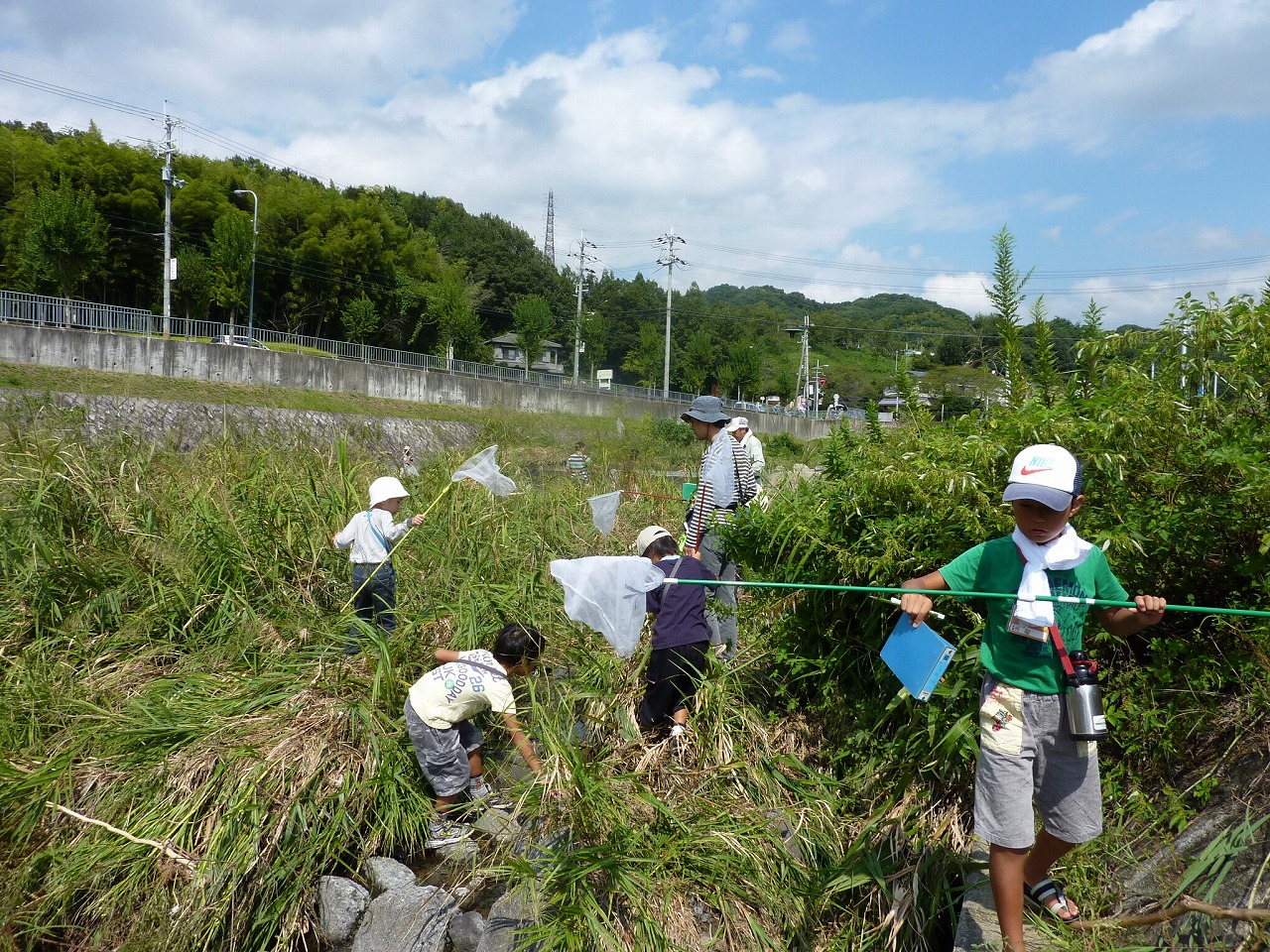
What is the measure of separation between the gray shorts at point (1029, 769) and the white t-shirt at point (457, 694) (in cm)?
217

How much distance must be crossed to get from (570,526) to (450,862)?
2983mm

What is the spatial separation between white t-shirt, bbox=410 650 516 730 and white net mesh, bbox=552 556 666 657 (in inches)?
27.7

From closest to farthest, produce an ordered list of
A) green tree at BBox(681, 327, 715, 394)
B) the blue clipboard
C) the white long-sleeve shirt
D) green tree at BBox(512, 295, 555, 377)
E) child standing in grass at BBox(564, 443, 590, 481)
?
the blue clipboard, the white long-sleeve shirt, child standing in grass at BBox(564, 443, 590, 481), green tree at BBox(512, 295, 555, 377), green tree at BBox(681, 327, 715, 394)

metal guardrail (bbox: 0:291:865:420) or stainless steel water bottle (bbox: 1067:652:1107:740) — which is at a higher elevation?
metal guardrail (bbox: 0:291:865:420)

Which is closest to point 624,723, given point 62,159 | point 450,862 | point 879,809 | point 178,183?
point 450,862

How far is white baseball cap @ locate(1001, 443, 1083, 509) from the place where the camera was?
2297 millimetres

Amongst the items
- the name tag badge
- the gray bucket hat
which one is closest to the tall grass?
the name tag badge

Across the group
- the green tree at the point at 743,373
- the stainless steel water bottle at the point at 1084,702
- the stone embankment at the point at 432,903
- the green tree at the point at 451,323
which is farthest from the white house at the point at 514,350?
the stainless steel water bottle at the point at 1084,702

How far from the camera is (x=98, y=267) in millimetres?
35281

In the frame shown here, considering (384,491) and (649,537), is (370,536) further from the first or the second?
(649,537)

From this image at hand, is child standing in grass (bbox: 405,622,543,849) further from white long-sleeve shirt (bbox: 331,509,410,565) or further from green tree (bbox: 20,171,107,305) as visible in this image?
green tree (bbox: 20,171,107,305)

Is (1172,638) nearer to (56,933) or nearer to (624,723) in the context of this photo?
(624,723)

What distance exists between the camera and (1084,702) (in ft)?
7.46

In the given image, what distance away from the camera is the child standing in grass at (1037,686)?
7.63ft
